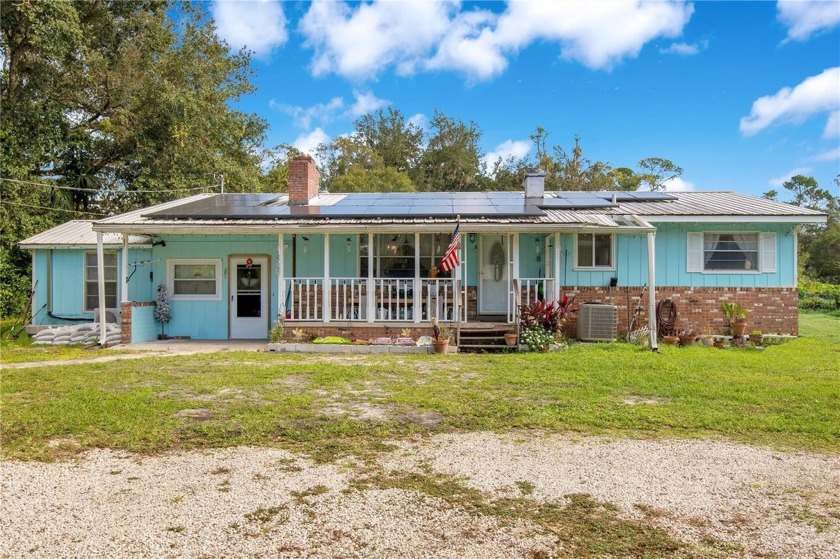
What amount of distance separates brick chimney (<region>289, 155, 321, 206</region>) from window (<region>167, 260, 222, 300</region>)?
2783 millimetres

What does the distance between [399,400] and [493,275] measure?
22.6 feet

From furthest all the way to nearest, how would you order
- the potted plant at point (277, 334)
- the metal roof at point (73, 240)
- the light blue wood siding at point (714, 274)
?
the metal roof at point (73, 240) → the light blue wood siding at point (714, 274) → the potted plant at point (277, 334)

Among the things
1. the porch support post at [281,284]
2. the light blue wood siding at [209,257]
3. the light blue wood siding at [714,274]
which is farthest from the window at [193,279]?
the light blue wood siding at [714,274]

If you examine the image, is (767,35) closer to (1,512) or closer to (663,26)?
(663,26)

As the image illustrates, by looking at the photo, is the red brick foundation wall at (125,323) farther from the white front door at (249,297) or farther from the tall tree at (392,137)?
the tall tree at (392,137)

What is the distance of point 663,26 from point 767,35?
2.84 m

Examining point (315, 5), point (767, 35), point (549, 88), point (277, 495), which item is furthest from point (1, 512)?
point (549, 88)

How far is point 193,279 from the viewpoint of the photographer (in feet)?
42.0

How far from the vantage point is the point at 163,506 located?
3414mm

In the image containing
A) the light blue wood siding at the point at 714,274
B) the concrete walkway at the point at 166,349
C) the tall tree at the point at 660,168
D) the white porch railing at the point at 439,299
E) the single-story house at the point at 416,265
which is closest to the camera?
the concrete walkway at the point at 166,349

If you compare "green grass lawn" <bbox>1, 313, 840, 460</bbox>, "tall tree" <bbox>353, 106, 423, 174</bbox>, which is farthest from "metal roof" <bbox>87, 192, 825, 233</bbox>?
"tall tree" <bbox>353, 106, 423, 174</bbox>

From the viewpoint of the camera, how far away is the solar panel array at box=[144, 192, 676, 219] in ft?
38.9

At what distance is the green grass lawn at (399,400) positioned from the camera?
497 centimetres

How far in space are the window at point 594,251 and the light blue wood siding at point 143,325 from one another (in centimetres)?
1043
